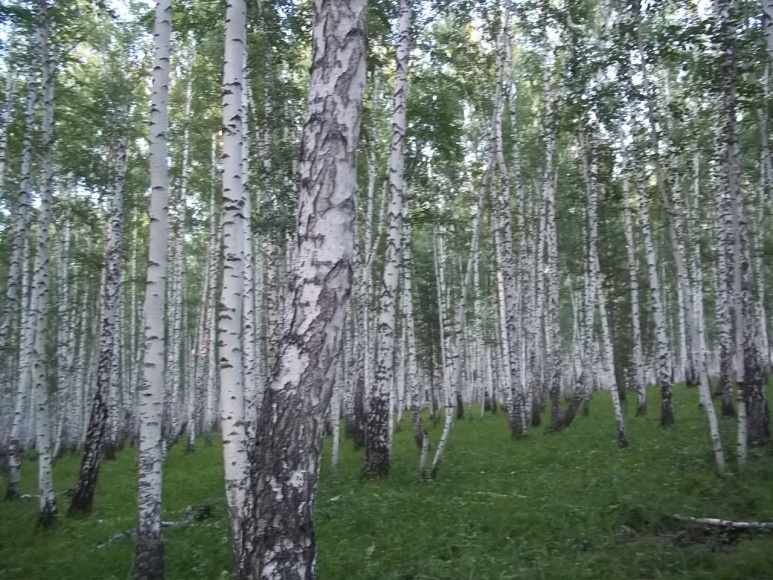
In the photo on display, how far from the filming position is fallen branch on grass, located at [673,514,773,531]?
19.9 feet

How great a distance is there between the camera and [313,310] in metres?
3.53

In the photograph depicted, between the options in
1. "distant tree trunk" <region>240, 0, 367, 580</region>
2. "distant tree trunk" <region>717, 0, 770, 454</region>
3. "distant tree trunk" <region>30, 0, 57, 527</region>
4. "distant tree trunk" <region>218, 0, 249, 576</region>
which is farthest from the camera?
"distant tree trunk" <region>30, 0, 57, 527</region>

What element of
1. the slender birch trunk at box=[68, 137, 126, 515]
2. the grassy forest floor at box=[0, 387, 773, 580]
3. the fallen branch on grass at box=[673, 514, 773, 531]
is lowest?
the grassy forest floor at box=[0, 387, 773, 580]

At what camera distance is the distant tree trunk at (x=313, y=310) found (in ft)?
10.9

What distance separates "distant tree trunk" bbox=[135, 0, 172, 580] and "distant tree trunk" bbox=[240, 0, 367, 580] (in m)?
3.60

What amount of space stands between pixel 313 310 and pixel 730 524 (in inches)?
214

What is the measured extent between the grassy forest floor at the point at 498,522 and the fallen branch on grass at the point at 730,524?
11cm

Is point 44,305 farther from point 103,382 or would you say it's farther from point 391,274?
point 391,274

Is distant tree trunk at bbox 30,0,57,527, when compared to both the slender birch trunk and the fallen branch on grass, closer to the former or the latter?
the slender birch trunk

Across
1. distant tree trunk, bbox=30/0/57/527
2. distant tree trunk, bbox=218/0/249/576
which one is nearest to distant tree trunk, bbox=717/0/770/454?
distant tree trunk, bbox=218/0/249/576

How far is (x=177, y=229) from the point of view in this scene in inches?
772

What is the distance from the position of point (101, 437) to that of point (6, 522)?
2.01m

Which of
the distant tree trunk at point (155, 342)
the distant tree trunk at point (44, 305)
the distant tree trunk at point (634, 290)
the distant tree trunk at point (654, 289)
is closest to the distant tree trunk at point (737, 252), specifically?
the distant tree trunk at point (654, 289)

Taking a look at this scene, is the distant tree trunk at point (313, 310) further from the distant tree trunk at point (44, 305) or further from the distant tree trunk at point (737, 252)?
the distant tree trunk at point (44, 305)
